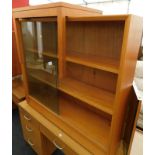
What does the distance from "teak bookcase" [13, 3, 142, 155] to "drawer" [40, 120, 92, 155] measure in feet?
0.13

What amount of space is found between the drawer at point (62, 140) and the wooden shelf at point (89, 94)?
1.45 ft

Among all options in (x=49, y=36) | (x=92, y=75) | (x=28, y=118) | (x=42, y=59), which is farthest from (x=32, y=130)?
(x=49, y=36)

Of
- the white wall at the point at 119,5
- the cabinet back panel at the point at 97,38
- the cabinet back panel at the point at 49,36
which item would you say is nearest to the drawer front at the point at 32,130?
the cabinet back panel at the point at 49,36

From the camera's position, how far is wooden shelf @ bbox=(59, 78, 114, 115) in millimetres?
1032

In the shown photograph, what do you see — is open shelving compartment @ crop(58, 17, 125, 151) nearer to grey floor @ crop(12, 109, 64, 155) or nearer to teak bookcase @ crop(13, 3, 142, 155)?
teak bookcase @ crop(13, 3, 142, 155)

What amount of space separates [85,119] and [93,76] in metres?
0.44

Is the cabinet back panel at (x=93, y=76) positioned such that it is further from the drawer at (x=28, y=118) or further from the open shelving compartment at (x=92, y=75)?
the drawer at (x=28, y=118)

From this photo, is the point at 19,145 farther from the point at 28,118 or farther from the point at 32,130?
the point at 28,118

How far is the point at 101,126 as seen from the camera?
50.9 inches

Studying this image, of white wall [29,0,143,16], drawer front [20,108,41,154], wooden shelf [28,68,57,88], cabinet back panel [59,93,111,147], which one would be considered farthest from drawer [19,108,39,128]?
white wall [29,0,143,16]

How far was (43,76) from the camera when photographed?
4.91ft
